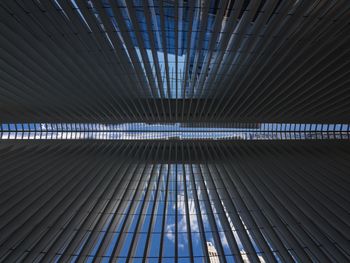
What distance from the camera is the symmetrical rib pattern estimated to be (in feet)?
27.5

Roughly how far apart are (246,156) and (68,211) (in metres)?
12.6

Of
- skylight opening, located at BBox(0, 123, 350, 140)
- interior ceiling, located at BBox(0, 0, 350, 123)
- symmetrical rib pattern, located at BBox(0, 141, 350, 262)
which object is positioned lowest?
symmetrical rib pattern, located at BBox(0, 141, 350, 262)

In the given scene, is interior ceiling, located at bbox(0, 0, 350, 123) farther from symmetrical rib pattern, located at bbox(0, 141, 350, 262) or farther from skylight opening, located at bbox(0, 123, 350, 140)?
skylight opening, located at bbox(0, 123, 350, 140)

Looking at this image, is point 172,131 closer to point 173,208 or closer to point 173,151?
point 173,151

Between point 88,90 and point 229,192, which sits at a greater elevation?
point 88,90

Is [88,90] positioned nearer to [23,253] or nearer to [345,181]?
[23,253]

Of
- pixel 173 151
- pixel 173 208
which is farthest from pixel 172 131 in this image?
pixel 173 208

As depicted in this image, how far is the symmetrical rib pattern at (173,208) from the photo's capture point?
8.38 m

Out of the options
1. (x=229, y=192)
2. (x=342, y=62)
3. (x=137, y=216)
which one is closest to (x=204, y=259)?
(x=137, y=216)

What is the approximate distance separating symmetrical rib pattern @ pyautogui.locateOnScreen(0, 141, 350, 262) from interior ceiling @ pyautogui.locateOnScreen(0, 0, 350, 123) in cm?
396

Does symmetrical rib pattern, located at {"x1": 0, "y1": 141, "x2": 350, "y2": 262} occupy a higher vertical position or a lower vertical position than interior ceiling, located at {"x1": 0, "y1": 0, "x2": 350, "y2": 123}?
lower

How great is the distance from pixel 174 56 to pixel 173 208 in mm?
6910

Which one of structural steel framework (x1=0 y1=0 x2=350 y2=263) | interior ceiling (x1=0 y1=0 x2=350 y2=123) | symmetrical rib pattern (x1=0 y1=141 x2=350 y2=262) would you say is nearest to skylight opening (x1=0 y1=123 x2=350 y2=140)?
structural steel framework (x1=0 y1=0 x2=350 y2=263)

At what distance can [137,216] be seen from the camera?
10641 millimetres
